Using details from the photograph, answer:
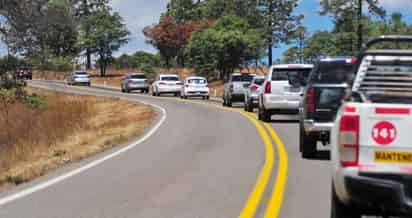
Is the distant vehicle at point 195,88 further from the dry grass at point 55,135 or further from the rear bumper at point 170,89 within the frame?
the dry grass at point 55,135

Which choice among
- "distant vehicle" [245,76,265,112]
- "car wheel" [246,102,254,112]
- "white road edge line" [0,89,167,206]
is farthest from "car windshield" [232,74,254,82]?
"white road edge line" [0,89,167,206]

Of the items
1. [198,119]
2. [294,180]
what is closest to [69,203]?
[294,180]

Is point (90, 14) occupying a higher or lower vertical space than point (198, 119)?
higher

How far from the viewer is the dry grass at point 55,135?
16.2 meters

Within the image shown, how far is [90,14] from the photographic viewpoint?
3868 inches

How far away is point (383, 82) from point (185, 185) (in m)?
5.18

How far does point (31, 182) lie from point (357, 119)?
7.36m

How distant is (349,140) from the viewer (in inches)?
258

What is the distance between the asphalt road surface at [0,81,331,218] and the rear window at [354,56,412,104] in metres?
2.33

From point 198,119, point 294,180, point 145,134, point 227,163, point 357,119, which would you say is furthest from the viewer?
point 198,119

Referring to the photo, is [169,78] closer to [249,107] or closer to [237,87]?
[237,87]

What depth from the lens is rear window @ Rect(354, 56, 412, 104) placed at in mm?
7168

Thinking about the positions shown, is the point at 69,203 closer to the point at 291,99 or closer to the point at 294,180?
the point at 294,180

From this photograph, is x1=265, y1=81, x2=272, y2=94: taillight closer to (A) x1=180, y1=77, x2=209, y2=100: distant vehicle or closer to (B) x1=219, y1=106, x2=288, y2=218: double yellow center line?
(B) x1=219, y1=106, x2=288, y2=218: double yellow center line
